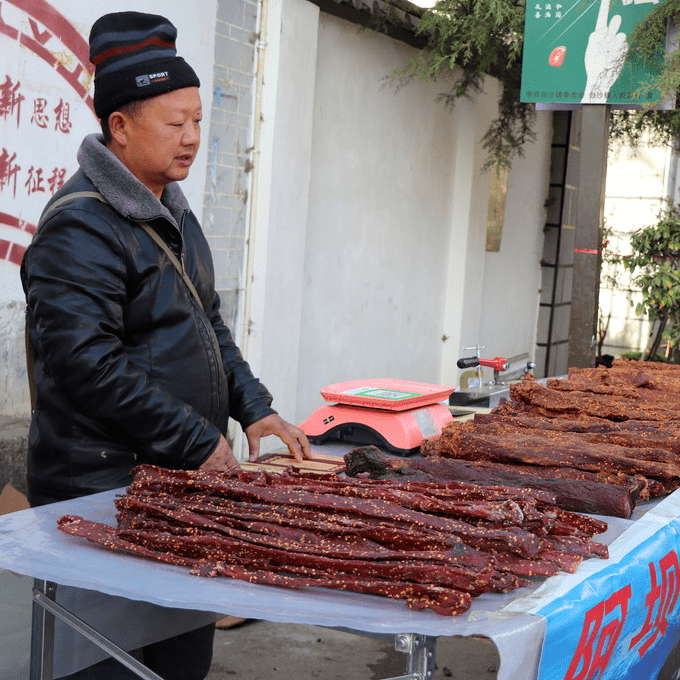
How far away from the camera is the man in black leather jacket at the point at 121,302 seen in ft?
7.80

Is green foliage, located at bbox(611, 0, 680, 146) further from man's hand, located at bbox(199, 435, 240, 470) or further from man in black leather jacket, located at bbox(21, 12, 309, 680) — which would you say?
man's hand, located at bbox(199, 435, 240, 470)

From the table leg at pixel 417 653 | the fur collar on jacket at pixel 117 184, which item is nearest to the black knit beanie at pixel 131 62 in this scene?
the fur collar on jacket at pixel 117 184

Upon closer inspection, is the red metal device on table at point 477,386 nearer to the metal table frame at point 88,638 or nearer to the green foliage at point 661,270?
the metal table frame at point 88,638

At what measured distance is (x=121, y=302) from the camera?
2463 mm

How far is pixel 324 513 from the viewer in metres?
2.08

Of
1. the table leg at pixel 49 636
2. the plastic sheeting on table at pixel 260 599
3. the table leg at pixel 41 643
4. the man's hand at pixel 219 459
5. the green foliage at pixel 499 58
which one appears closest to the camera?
the plastic sheeting on table at pixel 260 599

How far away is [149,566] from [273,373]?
4735 millimetres

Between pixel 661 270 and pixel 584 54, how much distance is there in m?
3.31

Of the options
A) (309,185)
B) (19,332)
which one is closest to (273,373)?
(309,185)

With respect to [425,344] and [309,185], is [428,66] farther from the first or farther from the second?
[425,344]

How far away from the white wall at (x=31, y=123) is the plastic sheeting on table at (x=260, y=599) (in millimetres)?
2788

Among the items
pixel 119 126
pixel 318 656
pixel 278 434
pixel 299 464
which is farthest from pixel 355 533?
pixel 318 656

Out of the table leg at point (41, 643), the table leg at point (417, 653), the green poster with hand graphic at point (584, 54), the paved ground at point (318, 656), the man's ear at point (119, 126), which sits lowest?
the paved ground at point (318, 656)

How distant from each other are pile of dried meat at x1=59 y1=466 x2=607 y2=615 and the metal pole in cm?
471
